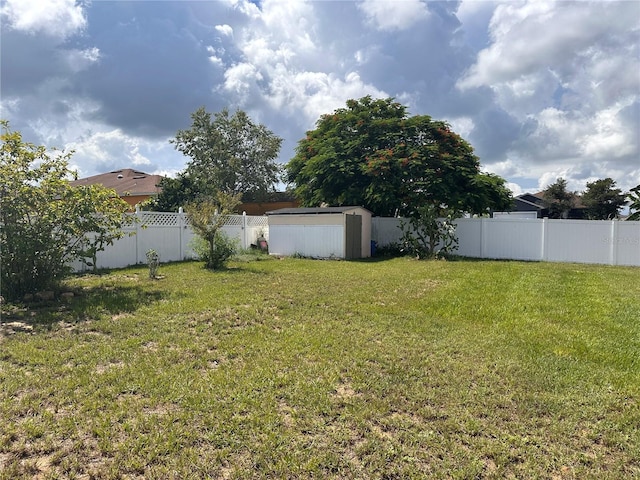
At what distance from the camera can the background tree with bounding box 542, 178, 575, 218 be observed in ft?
115

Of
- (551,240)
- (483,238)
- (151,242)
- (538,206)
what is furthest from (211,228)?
(538,206)

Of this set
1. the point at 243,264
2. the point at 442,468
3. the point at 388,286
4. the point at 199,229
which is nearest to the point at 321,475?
the point at 442,468

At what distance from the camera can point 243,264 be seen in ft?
37.2

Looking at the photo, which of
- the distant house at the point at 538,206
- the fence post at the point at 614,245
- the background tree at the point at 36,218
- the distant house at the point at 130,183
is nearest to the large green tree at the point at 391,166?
the fence post at the point at 614,245

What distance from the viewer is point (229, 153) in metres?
24.8

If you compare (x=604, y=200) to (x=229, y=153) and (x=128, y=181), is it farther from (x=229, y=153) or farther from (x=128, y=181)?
(x=128, y=181)

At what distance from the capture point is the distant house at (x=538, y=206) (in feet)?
115

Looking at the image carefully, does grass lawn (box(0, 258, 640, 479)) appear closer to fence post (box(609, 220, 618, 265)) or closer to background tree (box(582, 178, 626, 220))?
fence post (box(609, 220, 618, 265))

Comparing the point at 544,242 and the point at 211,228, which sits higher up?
the point at 211,228

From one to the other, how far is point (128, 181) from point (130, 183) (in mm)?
865

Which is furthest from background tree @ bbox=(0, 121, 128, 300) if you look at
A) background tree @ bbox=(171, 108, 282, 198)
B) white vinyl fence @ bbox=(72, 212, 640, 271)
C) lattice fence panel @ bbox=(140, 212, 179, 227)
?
background tree @ bbox=(171, 108, 282, 198)

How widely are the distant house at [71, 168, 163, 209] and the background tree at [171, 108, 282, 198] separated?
309cm

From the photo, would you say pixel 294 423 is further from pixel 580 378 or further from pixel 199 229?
pixel 199 229

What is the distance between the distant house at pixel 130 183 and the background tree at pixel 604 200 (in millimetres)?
33954
